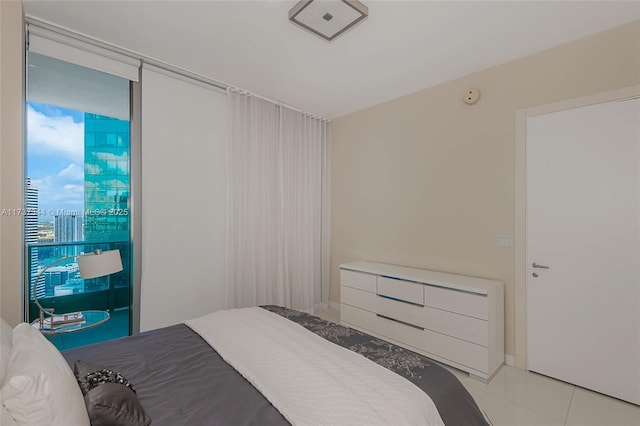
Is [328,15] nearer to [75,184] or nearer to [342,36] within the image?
[342,36]

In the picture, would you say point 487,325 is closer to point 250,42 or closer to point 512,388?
point 512,388

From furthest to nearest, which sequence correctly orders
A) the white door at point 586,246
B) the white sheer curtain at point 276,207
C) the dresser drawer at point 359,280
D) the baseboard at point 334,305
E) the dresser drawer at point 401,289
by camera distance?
the baseboard at point 334,305 → the white sheer curtain at point 276,207 → the dresser drawer at point 359,280 → the dresser drawer at point 401,289 → the white door at point 586,246

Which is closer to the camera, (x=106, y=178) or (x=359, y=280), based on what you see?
(x=106, y=178)

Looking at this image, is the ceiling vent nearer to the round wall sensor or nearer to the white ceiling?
the white ceiling

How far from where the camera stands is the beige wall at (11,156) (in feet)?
6.36

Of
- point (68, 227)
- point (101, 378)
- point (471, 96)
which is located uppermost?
point (471, 96)

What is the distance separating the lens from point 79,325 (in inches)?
87.8

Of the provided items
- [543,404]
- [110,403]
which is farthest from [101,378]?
[543,404]

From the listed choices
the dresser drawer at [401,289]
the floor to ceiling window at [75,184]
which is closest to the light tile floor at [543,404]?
the dresser drawer at [401,289]

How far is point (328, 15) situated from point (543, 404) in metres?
3.17

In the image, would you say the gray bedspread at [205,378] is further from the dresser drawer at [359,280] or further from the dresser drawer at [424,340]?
the dresser drawer at [359,280]

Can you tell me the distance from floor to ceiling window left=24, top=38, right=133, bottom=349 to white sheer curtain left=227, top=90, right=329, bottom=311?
105 cm

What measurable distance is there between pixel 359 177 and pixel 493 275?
2007 millimetres

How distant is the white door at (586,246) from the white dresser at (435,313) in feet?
1.29
